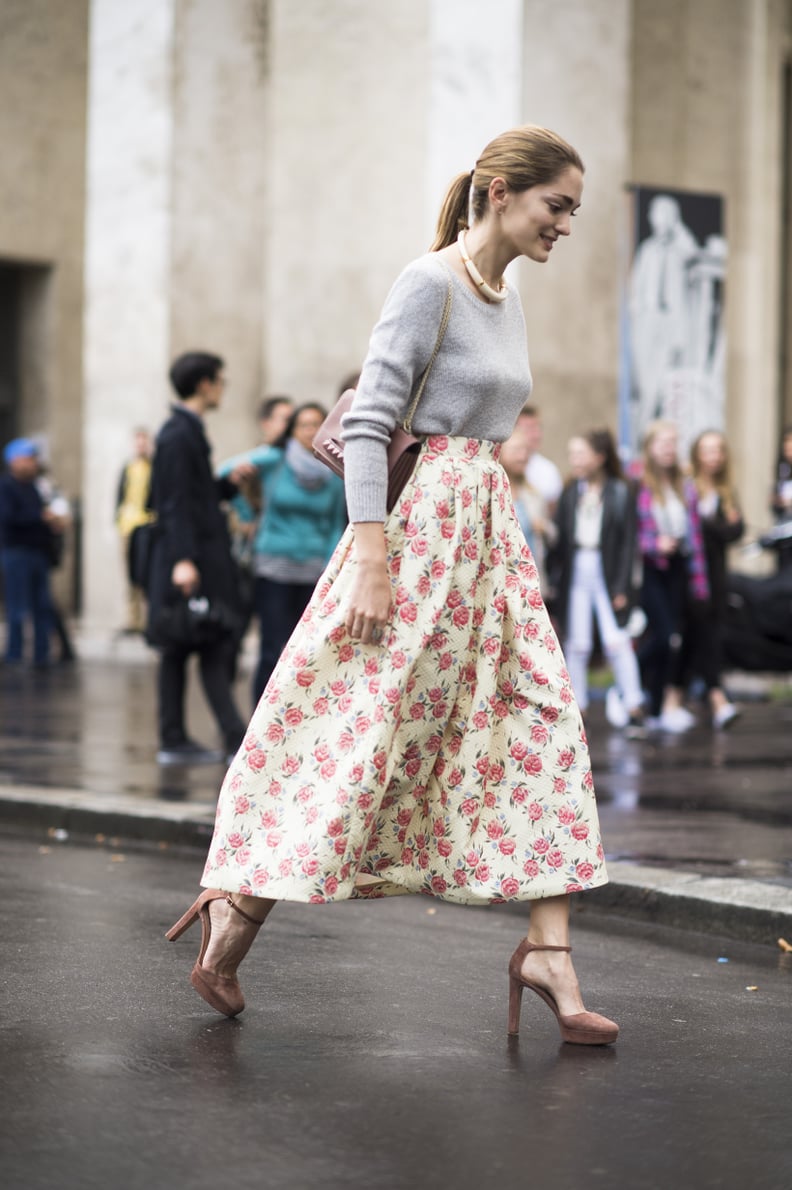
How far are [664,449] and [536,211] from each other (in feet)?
26.0

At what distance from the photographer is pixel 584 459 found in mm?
11680

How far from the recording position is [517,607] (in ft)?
14.0

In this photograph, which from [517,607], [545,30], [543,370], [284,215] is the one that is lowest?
[517,607]

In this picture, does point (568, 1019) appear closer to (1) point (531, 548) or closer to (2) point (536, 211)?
(2) point (536, 211)

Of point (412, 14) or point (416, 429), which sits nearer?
point (416, 429)

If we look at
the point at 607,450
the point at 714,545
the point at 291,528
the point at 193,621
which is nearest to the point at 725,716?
the point at 714,545

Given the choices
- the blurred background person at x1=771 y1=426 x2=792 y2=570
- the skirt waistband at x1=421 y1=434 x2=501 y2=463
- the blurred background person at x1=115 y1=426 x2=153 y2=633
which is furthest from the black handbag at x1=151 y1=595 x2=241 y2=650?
the blurred background person at x1=115 y1=426 x2=153 y2=633

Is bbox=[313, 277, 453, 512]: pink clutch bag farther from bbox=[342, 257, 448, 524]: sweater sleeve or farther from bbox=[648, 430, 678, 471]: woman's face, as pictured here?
bbox=[648, 430, 678, 471]: woman's face

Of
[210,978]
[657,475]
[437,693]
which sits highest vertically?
[657,475]

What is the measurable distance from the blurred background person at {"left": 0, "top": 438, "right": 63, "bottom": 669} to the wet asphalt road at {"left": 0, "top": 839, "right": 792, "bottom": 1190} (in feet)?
38.3

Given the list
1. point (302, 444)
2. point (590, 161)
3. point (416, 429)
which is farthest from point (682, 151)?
point (416, 429)

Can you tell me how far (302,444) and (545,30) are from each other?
7783 mm

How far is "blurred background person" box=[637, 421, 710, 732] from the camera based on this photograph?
12031 mm

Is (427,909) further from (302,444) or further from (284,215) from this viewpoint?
(284,215)
